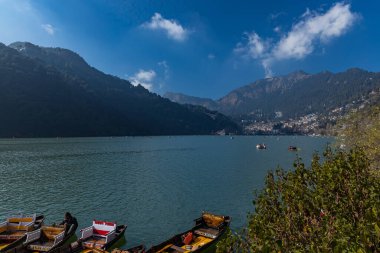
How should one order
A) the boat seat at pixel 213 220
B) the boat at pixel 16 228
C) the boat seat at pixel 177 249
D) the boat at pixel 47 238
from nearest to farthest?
the boat seat at pixel 177 249
the boat at pixel 47 238
the boat at pixel 16 228
the boat seat at pixel 213 220

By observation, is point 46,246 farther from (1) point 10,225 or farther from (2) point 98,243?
(1) point 10,225

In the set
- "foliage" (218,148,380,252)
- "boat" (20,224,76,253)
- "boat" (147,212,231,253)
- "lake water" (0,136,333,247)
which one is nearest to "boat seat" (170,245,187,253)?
"boat" (147,212,231,253)

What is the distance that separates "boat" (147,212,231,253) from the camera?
30266 mm

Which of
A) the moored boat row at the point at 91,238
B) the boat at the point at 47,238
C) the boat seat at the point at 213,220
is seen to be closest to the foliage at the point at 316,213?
the moored boat row at the point at 91,238

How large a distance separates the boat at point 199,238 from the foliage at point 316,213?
54.1ft

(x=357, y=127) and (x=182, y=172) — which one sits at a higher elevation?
(x=357, y=127)

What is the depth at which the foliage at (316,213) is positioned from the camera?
10.3 meters

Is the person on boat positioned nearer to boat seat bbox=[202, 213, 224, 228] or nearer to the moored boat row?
the moored boat row

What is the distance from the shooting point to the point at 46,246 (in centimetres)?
3166

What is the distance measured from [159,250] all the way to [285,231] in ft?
66.3

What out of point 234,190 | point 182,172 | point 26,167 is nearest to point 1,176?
point 26,167

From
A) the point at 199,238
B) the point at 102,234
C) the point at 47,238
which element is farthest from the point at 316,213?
the point at 47,238

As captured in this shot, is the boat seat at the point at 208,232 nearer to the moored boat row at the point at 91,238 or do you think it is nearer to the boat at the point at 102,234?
the moored boat row at the point at 91,238

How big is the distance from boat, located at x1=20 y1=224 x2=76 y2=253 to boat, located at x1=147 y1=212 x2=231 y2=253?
10545 millimetres
